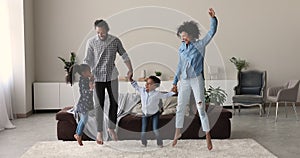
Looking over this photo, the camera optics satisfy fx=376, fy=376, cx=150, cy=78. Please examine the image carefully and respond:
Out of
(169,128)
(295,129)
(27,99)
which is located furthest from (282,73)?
(27,99)

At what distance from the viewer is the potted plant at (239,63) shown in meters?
8.53

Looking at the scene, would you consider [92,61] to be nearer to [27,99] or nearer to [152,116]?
[152,116]

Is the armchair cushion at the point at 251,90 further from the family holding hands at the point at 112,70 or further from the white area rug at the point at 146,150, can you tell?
the family holding hands at the point at 112,70

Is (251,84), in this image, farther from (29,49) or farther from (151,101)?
(29,49)

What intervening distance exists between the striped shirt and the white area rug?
39.6 inches

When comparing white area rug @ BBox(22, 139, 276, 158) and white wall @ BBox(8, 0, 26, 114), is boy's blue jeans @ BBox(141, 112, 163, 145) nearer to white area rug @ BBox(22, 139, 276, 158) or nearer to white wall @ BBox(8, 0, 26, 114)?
white area rug @ BBox(22, 139, 276, 158)

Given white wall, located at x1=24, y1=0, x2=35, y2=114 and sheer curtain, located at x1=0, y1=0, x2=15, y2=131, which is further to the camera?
white wall, located at x1=24, y1=0, x2=35, y2=114

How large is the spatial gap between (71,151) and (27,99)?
11.5ft

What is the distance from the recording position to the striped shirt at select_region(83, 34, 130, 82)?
4090 millimetres

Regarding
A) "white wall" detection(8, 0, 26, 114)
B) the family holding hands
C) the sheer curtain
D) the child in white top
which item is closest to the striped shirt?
the family holding hands

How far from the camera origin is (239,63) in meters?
8.56

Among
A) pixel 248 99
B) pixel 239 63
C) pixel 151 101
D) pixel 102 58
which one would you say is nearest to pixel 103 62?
pixel 102 58

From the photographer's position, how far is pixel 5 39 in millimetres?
7234

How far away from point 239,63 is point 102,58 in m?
5.14
